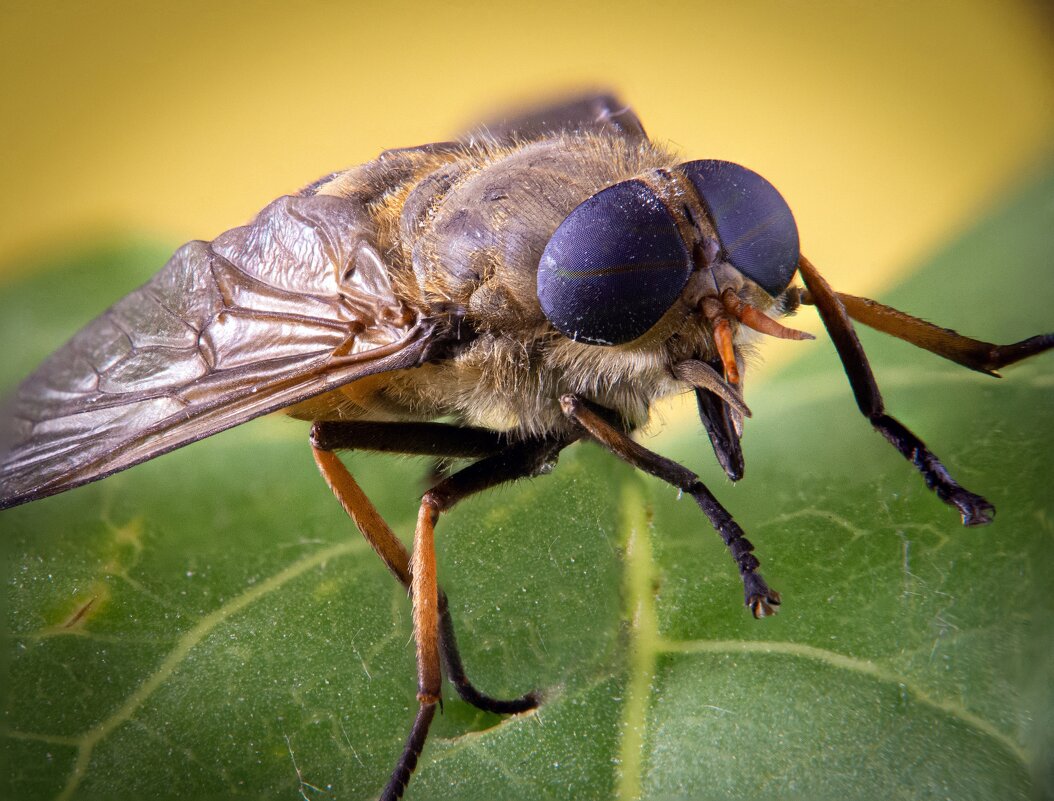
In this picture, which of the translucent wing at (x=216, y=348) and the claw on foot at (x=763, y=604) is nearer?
the claw on foot at (x=763, y=604)

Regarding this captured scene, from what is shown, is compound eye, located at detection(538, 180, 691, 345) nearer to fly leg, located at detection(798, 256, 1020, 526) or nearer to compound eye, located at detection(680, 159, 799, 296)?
compound eye, located at detection(680, 159, 799, 296)

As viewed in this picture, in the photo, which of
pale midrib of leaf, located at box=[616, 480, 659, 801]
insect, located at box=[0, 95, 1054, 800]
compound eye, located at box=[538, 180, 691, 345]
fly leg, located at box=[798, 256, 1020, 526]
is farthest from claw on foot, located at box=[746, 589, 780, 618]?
compound eye, located at box=[538, 180, 691, 345]

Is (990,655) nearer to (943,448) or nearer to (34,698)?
(943,448)

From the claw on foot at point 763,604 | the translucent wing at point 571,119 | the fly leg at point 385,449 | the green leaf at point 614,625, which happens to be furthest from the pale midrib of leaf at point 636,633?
the translucent wing at point 571,119

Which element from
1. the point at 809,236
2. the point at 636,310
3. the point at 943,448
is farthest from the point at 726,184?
the point at 809,236

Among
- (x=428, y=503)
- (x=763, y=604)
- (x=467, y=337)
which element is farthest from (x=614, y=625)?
(x=467, y=337)

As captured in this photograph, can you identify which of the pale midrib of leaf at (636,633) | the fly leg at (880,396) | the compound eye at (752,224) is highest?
the compound eye at (752,224)

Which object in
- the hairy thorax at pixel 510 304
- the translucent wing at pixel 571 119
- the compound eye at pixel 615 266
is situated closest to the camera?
the compound eye at pixel 615 266

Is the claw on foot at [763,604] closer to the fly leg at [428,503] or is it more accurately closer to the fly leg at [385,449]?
the fly leg at [428,503]
